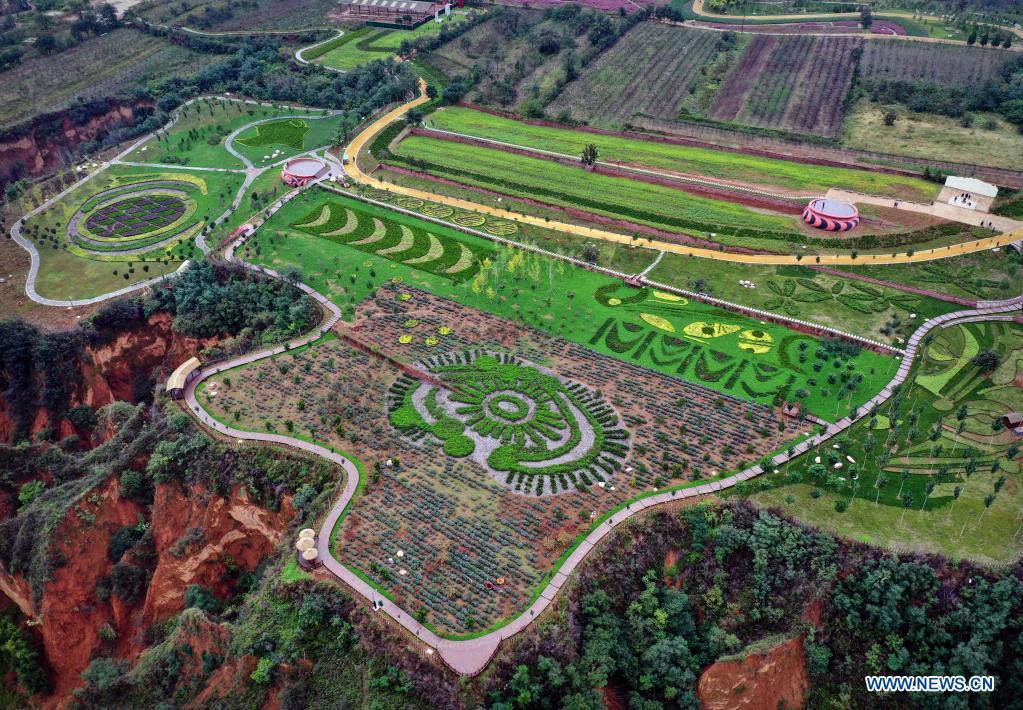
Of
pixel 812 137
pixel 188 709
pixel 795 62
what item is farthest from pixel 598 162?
pixel 188 709

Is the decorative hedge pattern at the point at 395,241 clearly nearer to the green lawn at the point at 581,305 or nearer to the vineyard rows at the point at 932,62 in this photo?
the green lawn at the point at 581,305

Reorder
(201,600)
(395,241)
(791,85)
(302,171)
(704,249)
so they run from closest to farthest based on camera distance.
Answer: (201,600), (704,249), (395,241), (302,171), (791,85)

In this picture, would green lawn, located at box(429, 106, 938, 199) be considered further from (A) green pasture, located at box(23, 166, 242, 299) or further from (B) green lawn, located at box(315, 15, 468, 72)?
(A) green pasture, located at box(23, 166, 242, 299)

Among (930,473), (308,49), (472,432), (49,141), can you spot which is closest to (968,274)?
(930,473)

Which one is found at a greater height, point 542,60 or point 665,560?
point 542,60

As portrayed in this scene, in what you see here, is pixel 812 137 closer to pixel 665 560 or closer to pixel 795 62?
pixel 795 62

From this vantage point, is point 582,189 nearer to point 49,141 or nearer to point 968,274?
point 968,274

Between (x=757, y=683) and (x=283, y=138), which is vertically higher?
(x=283, y=138)
